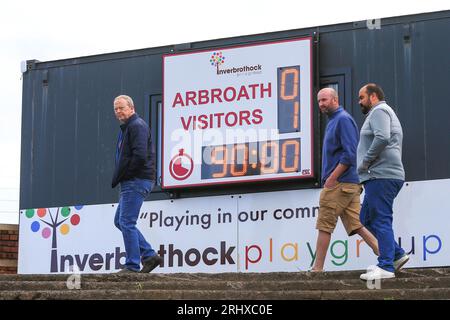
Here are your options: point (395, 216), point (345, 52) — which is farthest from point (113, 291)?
point (345, 52)

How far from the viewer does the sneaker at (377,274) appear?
36.1 ft

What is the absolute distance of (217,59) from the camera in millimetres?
17484

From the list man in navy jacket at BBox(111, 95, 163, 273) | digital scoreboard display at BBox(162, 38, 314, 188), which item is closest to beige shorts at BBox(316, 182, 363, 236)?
man in navy jacket at BBox(111, 95, 163, 273)

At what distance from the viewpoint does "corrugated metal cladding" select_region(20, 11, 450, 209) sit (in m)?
16.2

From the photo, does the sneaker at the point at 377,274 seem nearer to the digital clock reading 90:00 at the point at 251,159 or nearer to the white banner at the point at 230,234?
the white banner at the point at 230,234

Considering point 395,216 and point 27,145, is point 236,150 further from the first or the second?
point 27,145

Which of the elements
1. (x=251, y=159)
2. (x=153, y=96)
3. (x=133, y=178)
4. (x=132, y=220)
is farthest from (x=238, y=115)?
(x=132, y=220)

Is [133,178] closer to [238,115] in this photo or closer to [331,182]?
[331,182]

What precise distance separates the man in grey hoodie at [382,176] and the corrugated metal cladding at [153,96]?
443 cm

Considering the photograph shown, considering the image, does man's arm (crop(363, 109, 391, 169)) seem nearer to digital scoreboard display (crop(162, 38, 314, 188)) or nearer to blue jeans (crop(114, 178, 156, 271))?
blue jeans (crop(114, 178, 156, 271))

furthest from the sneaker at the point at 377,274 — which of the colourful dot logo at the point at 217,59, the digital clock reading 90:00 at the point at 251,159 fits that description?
the colourful dot logo at the point at 217,59
